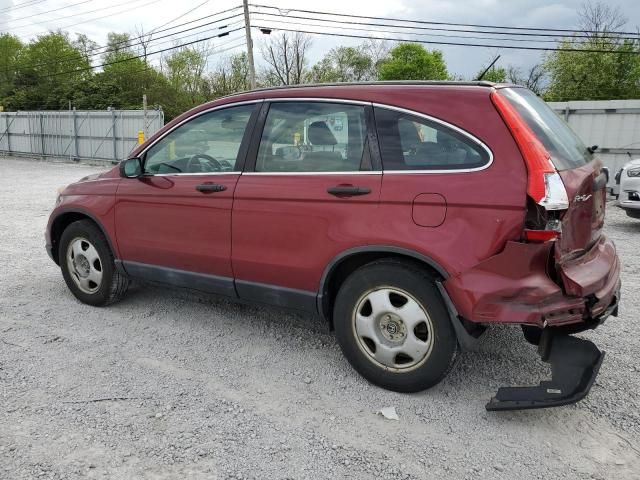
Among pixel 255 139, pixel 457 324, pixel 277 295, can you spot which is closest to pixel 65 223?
pixel 255 139

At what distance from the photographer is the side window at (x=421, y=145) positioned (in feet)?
9.34

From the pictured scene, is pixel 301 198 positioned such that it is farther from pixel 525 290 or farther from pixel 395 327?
pixel 525 290

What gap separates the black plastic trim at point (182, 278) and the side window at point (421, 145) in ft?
4.83

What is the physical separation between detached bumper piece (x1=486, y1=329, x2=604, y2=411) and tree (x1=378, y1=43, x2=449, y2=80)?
191 ft

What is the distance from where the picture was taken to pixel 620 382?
331 cm

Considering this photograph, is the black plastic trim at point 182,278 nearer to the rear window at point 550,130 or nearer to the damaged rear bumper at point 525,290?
the damaged rear bumper at point 525,290

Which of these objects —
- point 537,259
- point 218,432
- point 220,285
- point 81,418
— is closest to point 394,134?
point 537,259

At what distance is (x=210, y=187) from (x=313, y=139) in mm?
825

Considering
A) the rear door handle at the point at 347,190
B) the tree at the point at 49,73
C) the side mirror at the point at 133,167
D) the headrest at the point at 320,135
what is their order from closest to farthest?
the rear door handle at the point at 347,190 → the headrest at the point at 320,135 → the side mirror at the point at 133,167 → the tree at the point at 49,73

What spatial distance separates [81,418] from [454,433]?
2.03m

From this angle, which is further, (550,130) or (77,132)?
(77,132)

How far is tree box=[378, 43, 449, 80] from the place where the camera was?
59.4 meters

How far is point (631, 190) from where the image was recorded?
8.37 m

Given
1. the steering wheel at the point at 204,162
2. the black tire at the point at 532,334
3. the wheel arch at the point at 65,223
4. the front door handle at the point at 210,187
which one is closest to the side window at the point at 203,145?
the steering wheel at the point at 204,162
